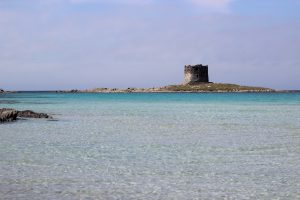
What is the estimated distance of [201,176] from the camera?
16109 mm

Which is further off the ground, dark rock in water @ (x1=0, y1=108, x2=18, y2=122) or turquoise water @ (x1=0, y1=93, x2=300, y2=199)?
dark rock in water @ (x1=0, y1=108, x2=18, y2=122)

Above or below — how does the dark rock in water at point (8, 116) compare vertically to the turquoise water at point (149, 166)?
above

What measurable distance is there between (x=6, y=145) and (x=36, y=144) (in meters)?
1.46

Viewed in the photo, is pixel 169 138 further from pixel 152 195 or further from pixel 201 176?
pixel 152 195

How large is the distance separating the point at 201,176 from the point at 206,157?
408 centimetres

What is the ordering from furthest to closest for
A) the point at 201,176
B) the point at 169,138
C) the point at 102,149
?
the point at 169,138 < the point at 102,149 < the point at 201,176

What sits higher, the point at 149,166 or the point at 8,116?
the point at 8,116

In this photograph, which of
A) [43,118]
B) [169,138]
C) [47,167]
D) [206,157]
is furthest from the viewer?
[43,118]

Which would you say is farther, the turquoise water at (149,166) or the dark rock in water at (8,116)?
the dark rock in water at (8,116)

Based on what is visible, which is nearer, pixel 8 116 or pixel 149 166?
pixel 149 166

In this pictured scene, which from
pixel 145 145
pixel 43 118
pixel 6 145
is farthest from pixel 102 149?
pixel 43 118

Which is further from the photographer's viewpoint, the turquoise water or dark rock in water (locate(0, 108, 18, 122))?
dark rock in water (locate(0, 108, 18, 122))

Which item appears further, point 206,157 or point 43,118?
point 43,118

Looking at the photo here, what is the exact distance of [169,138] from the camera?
27656mm
